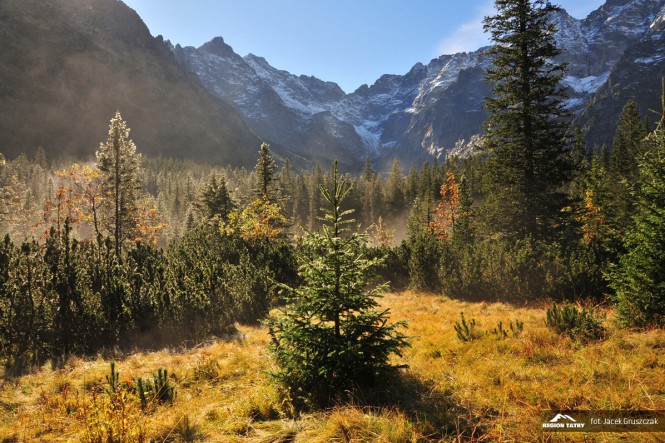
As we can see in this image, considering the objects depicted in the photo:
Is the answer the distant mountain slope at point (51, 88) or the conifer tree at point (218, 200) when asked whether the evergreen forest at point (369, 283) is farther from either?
the distant mountain slope at point (51, 88)

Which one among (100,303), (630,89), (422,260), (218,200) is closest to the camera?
(100,303)

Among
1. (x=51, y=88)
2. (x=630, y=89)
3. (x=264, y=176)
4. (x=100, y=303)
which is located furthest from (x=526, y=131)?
(x=51, y=88)

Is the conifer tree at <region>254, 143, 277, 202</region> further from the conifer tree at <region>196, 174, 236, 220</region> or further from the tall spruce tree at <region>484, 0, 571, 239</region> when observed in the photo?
the tall spruce tree at <region>484, 0, 571, 239</region>

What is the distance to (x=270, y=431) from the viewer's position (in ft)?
14.5

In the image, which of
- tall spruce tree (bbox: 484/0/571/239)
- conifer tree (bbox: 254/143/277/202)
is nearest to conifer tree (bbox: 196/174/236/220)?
conifer tree (bbox: 254/143/277/202)

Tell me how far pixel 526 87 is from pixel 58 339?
20399 mm

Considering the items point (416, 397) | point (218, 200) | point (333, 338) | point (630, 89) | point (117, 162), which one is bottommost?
point (416, 397)

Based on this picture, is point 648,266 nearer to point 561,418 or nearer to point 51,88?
point 561,418

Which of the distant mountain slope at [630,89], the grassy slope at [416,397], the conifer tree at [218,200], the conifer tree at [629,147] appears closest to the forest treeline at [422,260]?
the grassy slope at [416,397]

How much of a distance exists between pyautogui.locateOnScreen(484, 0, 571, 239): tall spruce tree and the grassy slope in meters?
8.70

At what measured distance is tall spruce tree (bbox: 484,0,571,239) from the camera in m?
14.7

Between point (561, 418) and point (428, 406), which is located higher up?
point (561, 418)

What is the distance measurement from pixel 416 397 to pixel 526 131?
47.3ft

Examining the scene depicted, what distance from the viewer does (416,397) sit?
16.5 ft
